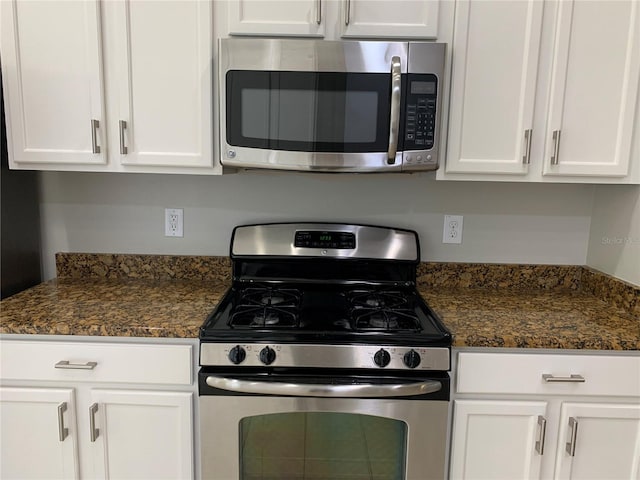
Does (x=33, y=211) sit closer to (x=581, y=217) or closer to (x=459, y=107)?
(x=459, y=107)

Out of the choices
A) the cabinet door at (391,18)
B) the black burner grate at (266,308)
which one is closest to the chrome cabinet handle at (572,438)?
the black burner grate at (266,308)

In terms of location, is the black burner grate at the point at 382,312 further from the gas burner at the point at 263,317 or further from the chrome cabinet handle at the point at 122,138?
the chrome cabinet handle at the point at 122,138

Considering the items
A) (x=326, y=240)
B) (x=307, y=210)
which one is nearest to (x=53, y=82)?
(x=307, y=210)

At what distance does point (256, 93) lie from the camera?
146 cm

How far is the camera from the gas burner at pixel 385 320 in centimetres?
140

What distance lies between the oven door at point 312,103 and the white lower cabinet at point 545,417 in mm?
746

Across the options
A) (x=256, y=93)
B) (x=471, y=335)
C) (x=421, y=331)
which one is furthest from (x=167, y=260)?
(x=471, y=335)

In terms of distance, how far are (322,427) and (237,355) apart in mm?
346

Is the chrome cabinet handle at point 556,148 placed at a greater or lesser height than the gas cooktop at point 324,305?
greater

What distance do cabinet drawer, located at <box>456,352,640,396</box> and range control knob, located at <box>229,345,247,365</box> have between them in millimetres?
661

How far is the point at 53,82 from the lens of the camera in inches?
60.8

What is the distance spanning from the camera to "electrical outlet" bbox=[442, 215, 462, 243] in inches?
74.8

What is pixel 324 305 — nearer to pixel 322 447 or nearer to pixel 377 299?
pixel 377 299

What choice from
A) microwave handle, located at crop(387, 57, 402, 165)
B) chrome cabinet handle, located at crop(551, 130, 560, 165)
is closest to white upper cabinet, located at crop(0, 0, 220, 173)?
microwave handle, located at crop(387, 57, 402, 165)
